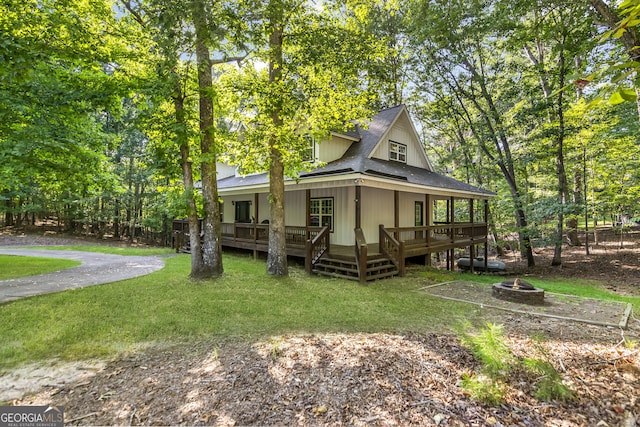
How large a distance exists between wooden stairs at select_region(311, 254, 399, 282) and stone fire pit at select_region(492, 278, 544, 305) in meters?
3.30

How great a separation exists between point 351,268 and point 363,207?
143 inches

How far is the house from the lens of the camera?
33.7 ft

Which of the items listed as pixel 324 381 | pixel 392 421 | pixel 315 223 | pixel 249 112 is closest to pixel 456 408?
pixel 392 421

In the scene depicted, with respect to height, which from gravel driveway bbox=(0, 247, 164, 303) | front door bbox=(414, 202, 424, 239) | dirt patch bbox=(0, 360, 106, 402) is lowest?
dirt patch bbox=(0, 360, 106, 402)

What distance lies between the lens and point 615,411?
2.85 m

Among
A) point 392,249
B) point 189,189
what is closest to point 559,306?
point 392,249

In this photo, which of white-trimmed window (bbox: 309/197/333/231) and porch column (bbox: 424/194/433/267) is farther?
white-trimmed window (bbox: 309/197/333/231)

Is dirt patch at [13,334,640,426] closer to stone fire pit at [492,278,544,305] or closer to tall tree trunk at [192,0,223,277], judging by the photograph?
stone fire pit at [492,278,544,305]

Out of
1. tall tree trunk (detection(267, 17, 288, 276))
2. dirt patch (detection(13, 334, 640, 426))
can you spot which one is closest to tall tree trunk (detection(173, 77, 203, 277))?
tall tree trunk (detection(267, 17, 288, 276))

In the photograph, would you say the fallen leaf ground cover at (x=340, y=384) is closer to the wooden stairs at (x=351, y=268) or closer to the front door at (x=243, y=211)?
the wooden stairs at (x=351, y=268)

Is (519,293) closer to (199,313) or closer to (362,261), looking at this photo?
(362,261)

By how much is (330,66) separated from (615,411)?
8782 mm

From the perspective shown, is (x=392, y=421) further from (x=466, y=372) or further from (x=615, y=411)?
(x=615, y=411)

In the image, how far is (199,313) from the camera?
6.11 metres
